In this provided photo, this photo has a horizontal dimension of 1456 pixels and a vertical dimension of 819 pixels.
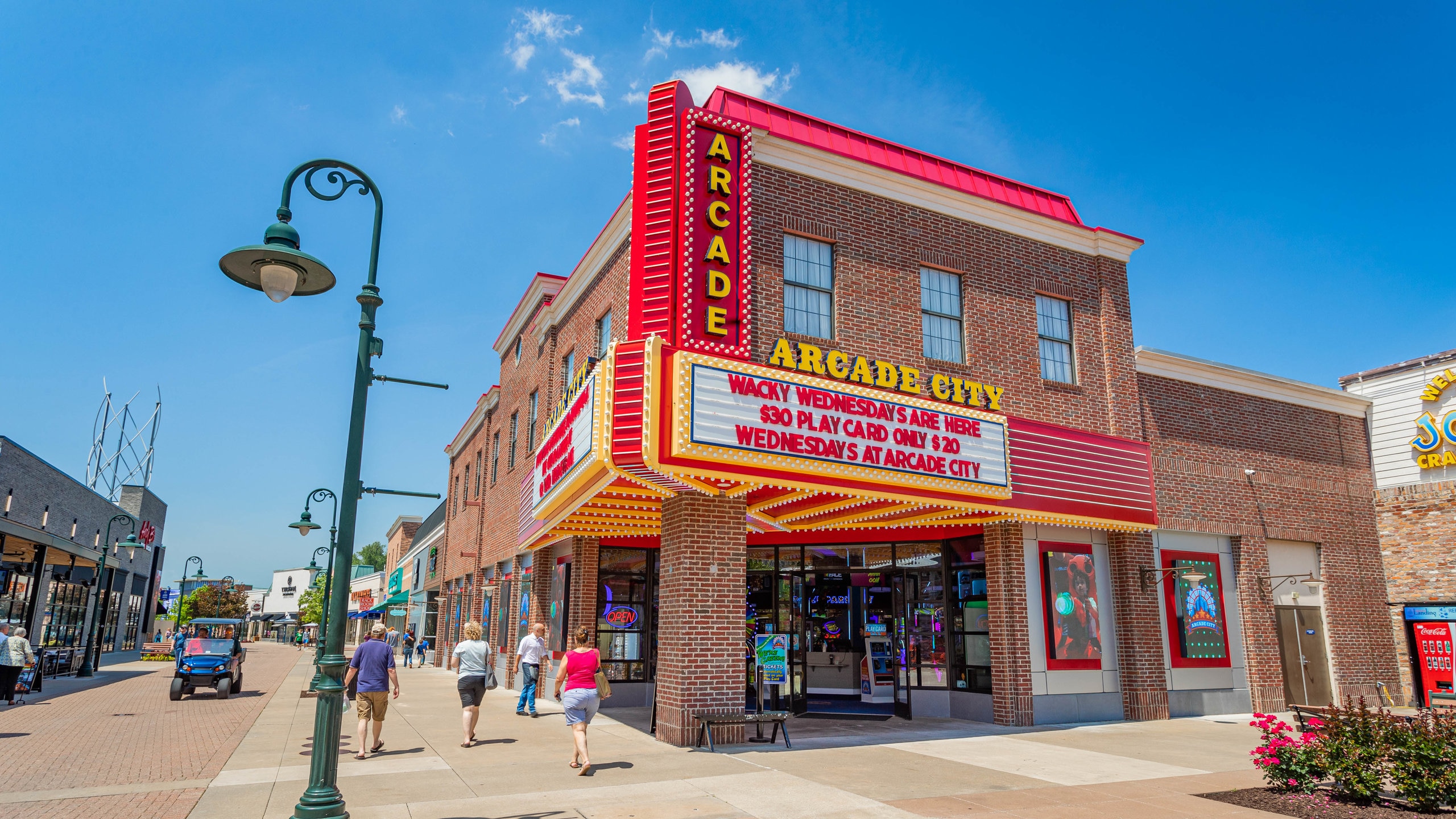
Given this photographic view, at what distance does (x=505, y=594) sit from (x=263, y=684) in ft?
27.8

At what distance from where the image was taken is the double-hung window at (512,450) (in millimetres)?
26927

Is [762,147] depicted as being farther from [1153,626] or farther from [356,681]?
[1153,626]

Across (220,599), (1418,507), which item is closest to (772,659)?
(1418,507)

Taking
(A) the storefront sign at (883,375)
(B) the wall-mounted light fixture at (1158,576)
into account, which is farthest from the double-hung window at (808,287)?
(B) the wall-mounted light fixture at (1158,576)

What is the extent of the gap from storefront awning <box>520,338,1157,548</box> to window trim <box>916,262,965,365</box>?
1.97 m

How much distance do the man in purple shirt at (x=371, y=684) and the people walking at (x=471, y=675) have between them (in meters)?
1.02

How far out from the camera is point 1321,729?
9141 millimetres

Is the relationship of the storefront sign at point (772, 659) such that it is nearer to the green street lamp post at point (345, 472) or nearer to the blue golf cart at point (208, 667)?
the green street lamp post at point (345, 472)

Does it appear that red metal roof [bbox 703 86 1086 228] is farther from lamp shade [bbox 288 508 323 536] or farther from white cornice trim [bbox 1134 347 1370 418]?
lamp shade [bbox 288 508 323 536]

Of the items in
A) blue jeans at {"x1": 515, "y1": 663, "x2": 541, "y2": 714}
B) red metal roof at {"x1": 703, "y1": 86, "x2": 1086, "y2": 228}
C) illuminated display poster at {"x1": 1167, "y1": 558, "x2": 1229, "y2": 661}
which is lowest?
blue jeans at {"x1": 515, "y1": 663, "x2": 541, "y2": 714}

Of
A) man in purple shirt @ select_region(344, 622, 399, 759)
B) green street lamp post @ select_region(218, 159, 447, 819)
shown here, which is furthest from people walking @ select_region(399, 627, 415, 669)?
green street lamp post @ select_region(218, 159, 447, 819)

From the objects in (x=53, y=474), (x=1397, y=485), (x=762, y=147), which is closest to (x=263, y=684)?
(x=53, y=474)

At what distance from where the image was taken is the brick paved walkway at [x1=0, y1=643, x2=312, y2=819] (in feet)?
29.1

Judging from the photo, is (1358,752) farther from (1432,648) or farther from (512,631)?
(512,631)
